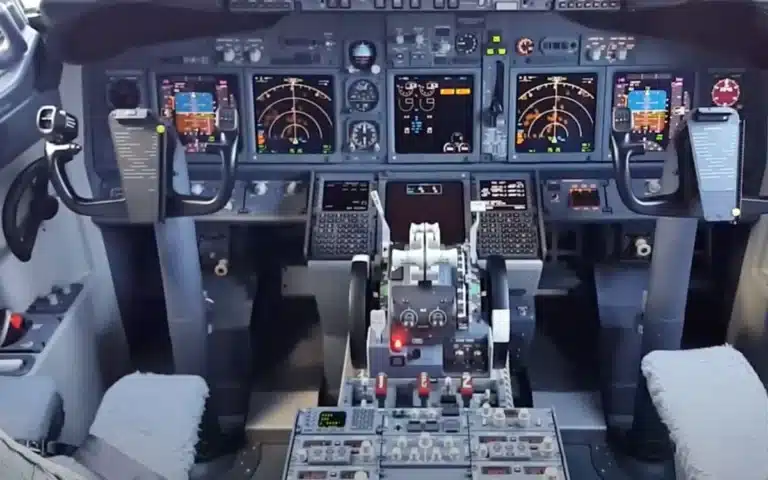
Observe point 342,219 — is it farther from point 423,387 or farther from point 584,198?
point 423,387

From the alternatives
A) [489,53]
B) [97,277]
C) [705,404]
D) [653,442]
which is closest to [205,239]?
[97,277]

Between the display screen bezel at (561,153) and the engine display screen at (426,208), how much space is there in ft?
0.91

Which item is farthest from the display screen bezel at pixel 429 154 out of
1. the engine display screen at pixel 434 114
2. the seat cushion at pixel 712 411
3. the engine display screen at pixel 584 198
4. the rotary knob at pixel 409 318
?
the seat cushion at pixel 712 411

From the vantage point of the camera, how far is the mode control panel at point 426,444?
Result: 238 centimetres

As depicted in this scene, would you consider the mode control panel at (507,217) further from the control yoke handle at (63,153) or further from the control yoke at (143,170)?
the control yoke handle at (63,153)

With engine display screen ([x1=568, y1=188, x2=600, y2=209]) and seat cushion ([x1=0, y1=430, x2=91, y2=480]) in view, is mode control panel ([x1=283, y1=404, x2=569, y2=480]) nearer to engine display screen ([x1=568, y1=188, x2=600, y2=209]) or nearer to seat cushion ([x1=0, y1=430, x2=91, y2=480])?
seat cushion ([x1=0, y1=430, x2=91, y2=480])

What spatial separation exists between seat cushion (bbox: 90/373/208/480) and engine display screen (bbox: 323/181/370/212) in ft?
3.71

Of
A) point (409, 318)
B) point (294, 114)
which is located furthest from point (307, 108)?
point (409, 318)

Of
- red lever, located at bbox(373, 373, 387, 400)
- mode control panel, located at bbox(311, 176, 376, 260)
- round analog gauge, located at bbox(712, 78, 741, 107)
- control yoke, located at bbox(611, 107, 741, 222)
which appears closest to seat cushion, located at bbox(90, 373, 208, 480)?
red lever, located at bbox(373, 373, 387, 400)

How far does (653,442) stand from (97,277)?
7.13 ft

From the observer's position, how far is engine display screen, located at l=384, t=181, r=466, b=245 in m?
3.70

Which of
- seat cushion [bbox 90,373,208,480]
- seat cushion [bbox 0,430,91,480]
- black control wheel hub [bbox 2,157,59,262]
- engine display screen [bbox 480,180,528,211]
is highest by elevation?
seat cushion [bbox 0,430,91,480]

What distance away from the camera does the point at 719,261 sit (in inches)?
160

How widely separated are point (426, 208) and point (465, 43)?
64cm
